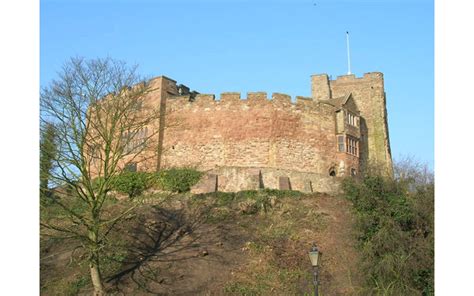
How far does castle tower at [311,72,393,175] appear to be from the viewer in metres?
38.6

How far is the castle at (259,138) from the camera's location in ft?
104

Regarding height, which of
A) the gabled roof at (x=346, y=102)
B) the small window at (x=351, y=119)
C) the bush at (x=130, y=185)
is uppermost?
the gabled roof at (x=346, y=102)

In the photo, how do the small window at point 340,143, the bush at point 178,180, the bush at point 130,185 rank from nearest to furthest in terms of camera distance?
1. the bush at point 178,180
2. the bush at point 130,185
3. the small window at point 340,143

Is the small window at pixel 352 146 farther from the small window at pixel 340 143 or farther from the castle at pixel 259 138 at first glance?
the small window at pixel 340 143

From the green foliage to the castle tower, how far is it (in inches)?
498

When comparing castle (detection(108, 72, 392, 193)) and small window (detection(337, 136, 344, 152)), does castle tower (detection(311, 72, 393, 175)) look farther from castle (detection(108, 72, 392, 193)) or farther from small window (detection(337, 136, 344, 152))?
castle (detection(108, 72, 392, 193))

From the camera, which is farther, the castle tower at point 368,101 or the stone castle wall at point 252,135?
the castle tower at point 368,101

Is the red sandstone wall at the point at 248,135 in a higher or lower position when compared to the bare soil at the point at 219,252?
higher

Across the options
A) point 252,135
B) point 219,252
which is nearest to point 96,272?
point 219,252

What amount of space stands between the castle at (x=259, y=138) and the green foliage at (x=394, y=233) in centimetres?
663

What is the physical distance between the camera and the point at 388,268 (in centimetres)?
1914

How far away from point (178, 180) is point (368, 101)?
60.6ft

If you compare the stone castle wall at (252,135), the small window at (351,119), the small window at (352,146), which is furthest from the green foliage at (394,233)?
the small window at (351,119)
